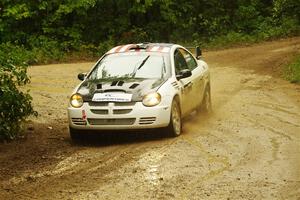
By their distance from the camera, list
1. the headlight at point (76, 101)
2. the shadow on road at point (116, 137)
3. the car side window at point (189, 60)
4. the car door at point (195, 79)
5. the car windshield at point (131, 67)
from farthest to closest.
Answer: the car side window at point (189, 60) < the car door at point (195, 79) < the car windshield at point (131, 67) < the shadow on road at point (116, 137) < the headlight at point (76, 101)

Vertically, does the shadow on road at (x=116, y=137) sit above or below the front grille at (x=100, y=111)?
below

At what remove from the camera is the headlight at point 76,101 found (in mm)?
11270

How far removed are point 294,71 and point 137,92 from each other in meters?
11.9

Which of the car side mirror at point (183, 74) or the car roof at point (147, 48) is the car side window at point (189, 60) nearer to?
the car roof at point (147, 48)

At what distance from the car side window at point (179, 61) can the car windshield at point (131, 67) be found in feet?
1.03

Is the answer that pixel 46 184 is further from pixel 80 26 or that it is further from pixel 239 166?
pixel 80 26

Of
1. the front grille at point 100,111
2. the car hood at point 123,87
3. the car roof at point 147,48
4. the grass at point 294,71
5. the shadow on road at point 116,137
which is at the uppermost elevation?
the car roof at point 147,48

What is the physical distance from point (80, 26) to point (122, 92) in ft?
74.1

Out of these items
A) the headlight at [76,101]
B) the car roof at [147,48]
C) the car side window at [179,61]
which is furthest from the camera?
the car roof at [147,48]

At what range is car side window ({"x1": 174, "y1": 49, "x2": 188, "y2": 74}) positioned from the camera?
41.2 ft

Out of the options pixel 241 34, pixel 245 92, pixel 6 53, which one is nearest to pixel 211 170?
pixel 6 53

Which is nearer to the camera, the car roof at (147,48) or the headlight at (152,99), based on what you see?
the headlight at (152,99)

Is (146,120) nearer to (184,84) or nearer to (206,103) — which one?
(184,84)

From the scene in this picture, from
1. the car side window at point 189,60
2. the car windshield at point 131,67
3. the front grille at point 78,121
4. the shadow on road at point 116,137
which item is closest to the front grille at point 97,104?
the front grille at point 78,121
